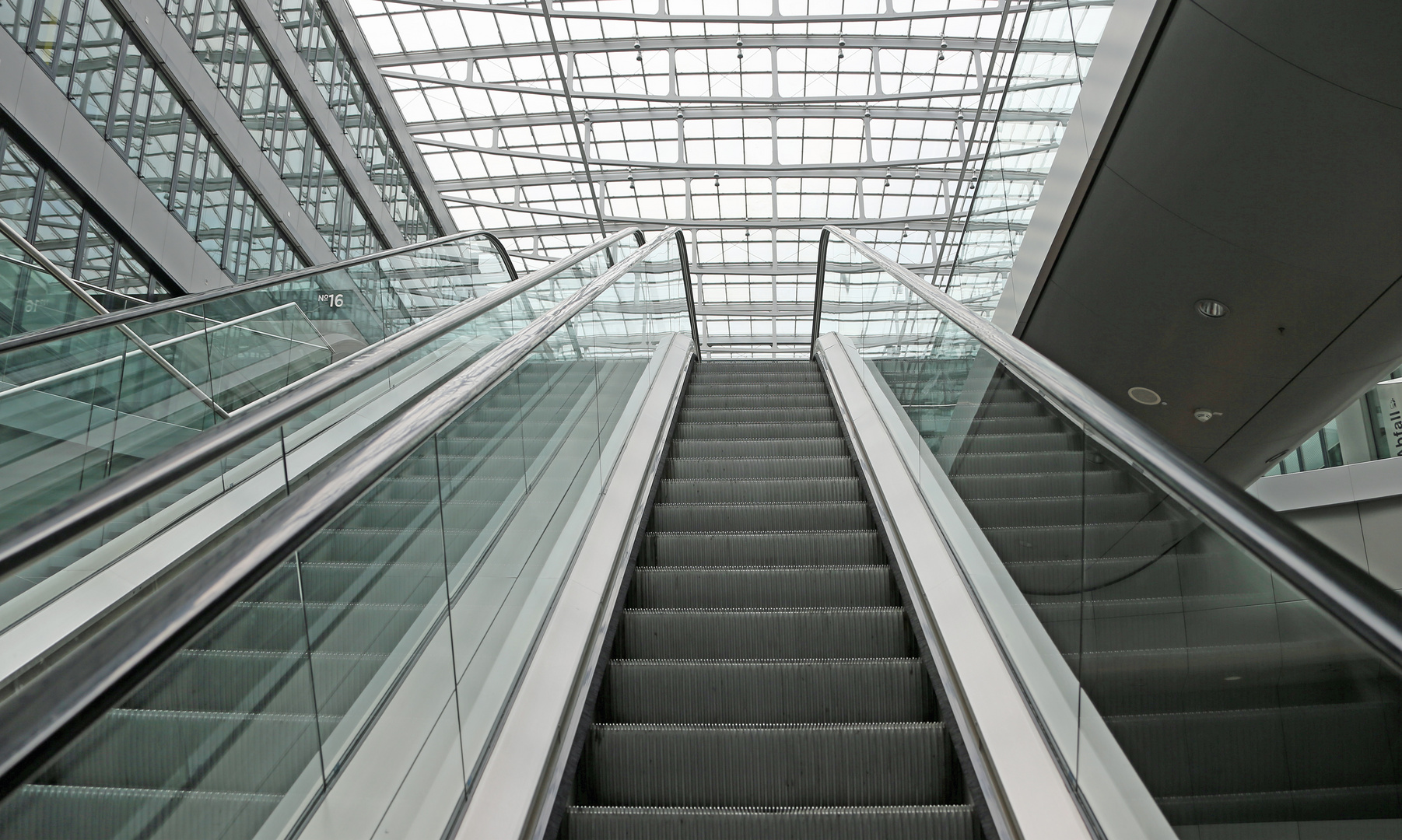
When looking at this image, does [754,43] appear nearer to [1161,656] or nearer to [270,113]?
[270,113]

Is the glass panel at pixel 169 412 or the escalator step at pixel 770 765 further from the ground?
the glass panel at pixel 169 412

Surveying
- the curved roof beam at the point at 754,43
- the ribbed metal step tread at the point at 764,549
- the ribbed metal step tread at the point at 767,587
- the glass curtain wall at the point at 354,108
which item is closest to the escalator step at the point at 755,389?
the ribbed metal step tread at the point at 764,549

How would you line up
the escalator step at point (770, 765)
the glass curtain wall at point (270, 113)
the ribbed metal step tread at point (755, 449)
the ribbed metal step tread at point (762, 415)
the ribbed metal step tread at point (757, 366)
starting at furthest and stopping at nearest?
the glass curtain wall at point (270, 113)
the ribbed metal step tread at point (757, 366)
the ribbed metal step tread at point (762, 415)
the ribbed metal step tread at point (755, 449)
the escalator step at point (770, 765)

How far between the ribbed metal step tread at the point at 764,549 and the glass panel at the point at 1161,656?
2.39 feet

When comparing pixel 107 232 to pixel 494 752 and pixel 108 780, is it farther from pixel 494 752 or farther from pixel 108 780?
pixel 108 780

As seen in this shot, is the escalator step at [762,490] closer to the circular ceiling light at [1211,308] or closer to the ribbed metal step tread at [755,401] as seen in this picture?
the ribbed metal step tread at [755,401]

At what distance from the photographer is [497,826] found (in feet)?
6.32

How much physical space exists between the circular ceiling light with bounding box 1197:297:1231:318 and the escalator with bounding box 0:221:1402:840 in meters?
2.41

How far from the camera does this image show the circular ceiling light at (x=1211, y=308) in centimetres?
558

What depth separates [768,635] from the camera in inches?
122

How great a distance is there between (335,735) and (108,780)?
0.62 meters

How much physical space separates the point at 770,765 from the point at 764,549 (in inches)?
55.7

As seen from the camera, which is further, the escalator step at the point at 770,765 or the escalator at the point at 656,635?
the escalator step at the point at 770,765

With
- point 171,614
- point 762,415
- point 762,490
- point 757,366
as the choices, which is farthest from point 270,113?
point 171,614
